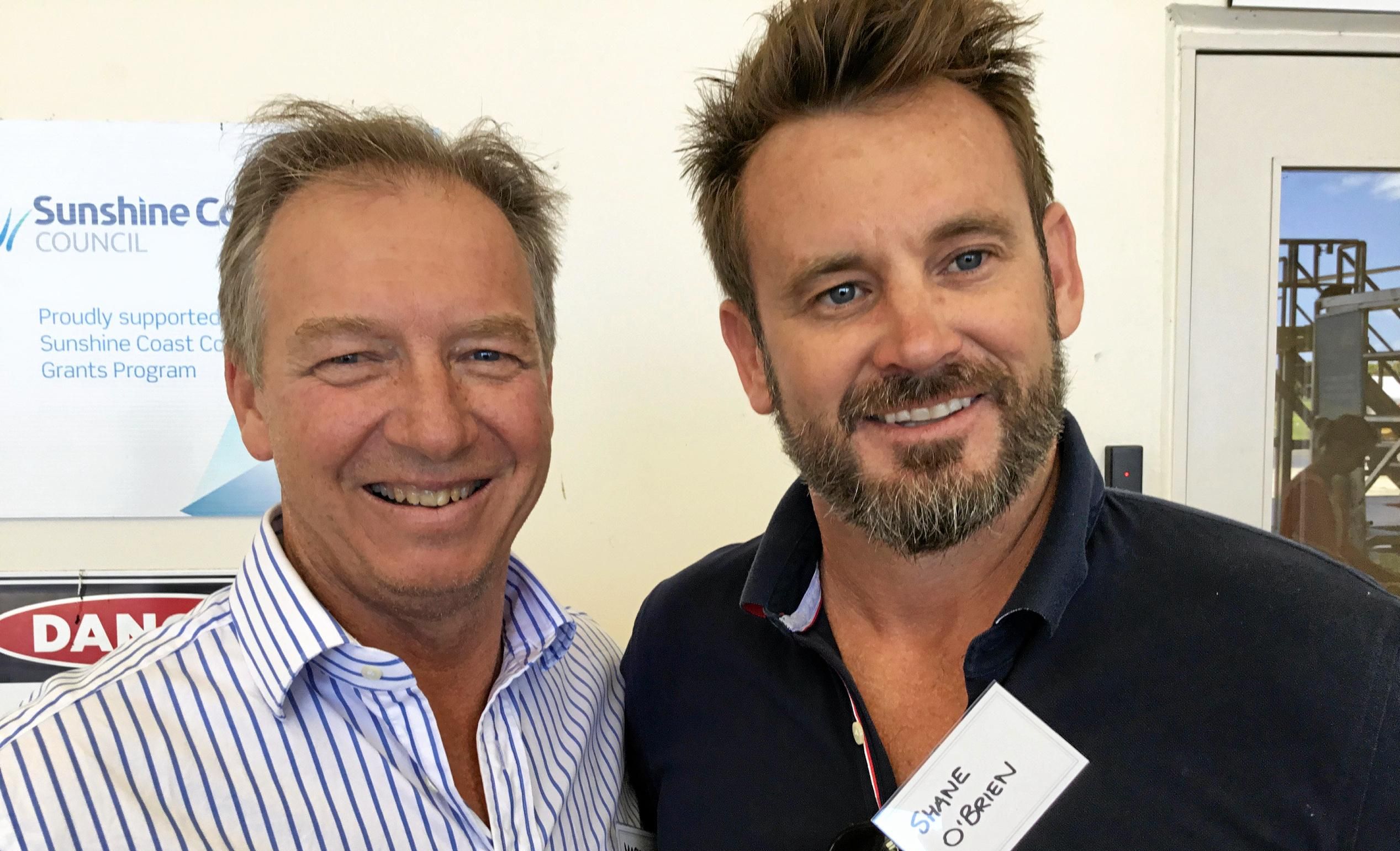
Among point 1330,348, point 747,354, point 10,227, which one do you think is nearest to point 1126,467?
point 1330,348

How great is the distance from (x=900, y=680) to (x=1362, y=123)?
6.53 feet

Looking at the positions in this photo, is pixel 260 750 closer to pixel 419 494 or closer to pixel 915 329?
pixel 419 494

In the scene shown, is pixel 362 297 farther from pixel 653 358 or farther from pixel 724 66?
pixel 724 66

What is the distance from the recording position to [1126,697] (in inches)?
39.4

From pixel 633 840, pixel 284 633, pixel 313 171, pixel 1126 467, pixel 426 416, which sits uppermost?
pixel 313 171

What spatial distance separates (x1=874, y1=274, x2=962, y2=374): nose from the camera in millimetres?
1087

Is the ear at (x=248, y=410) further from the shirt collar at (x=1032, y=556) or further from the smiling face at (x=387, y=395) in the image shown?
the shirt collar at (x=1032, y=556)

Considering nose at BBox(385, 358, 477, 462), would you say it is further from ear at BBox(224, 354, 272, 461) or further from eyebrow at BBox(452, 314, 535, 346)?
ear at BBox(224, 354, 272, 461)

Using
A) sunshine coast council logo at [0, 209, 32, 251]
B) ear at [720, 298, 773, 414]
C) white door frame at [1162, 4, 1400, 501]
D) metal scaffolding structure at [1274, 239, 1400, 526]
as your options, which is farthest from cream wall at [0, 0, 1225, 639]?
ear at [720, 298, 773, 414]

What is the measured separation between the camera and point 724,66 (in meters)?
2.00

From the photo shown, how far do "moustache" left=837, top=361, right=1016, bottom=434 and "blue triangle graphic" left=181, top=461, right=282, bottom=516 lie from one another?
1.51m

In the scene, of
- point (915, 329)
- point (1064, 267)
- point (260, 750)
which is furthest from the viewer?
point (1064, 267)

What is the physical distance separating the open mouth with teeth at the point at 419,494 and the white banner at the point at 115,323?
3.39 feet

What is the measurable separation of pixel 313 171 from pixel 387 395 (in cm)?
36
